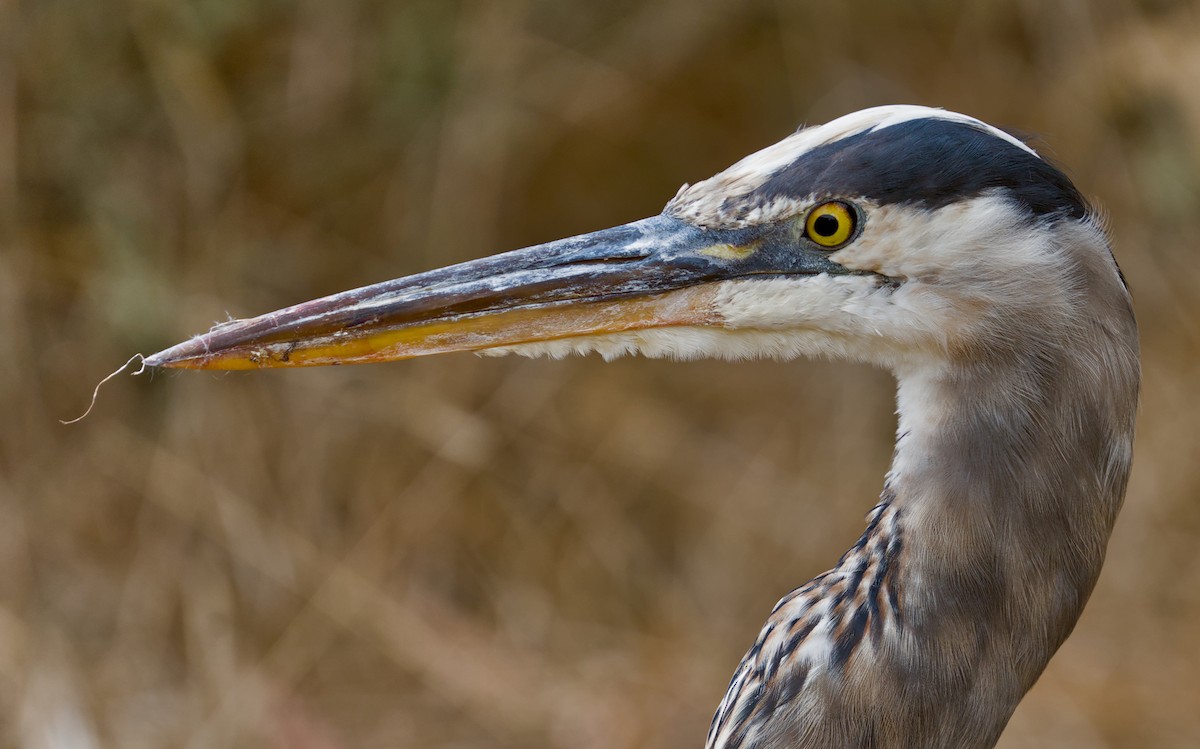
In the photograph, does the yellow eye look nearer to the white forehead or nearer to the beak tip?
the white forehead

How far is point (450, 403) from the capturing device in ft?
10.6

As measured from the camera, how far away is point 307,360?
128cm

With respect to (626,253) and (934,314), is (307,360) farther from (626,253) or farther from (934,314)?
(934,314)

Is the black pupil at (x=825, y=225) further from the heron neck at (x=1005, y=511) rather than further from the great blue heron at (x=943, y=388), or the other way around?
the heron neck at (x=1005, y=511)

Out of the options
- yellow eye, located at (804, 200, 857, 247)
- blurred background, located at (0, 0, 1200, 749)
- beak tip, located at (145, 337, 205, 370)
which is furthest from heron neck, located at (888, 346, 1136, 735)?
blurred background, located at (0, 0, 1200, 749)

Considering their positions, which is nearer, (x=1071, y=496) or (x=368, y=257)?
(x=1071, y=496)

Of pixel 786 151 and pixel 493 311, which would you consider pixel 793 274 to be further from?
pixel 493 311

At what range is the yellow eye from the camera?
1185 mm

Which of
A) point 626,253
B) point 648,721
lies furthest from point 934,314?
point 648,721

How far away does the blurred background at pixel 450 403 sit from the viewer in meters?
2.94

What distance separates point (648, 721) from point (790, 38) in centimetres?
197

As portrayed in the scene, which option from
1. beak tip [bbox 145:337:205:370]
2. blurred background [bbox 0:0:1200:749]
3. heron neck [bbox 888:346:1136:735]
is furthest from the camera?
blurred background [bbox 0:0:1200:749]

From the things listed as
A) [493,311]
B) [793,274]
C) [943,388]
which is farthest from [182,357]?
[943,388]

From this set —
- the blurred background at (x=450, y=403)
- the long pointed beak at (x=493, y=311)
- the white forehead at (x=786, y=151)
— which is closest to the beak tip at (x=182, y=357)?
the long pointed beak at (x=493, y=311)
